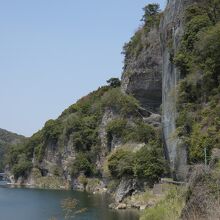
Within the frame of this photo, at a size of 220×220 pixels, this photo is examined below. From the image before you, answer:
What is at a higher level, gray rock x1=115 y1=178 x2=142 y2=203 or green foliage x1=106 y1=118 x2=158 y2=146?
green foliage x1=106 y1=118 x2=158 y2=146

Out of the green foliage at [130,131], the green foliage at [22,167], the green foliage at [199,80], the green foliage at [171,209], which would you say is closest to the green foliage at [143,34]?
the green foliage at [130,131]

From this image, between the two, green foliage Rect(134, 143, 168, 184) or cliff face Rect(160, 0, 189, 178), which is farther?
green foliage Rect(134, 143, 168, 184)

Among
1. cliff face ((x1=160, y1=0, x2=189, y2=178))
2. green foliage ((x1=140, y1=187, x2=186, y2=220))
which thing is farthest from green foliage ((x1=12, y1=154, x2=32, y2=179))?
green foliage ((x1=140, y1=187, x2=186, y2=220))

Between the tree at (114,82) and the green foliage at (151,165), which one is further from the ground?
the tree at (114,82)

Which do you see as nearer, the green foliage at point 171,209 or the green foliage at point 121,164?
the green foliage at point 171,209

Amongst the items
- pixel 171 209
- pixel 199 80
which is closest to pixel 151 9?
pixel 199 80

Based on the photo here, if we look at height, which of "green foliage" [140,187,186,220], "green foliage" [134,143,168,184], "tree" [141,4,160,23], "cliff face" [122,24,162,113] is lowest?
"green foliage" [140,187,186,220]

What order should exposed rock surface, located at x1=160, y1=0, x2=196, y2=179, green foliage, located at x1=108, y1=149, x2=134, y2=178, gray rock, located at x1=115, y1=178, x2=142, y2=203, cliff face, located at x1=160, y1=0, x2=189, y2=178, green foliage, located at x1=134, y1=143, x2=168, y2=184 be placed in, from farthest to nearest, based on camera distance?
green foliage, located at x1=108, y1=149, x2=134, y2=178
gray rock, located at x1=115, y1=178, x2=142, y2=203
green foliage, located at x1=134, y1=143, x2=168, y2=184
cliff face, located at x1=160, y1=0, x2=189, y2=178
exposed rock surface, located at x1=160, y1=0, x2=196, y2=179

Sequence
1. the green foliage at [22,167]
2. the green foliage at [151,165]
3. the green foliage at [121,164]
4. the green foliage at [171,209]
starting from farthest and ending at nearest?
the green foliage at [22,167]
the green foliage at [121,164]
the green foliage at [151,165]
the green foliage at [171,209]

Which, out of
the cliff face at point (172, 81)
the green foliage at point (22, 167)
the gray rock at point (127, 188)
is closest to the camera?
→ the cliff face at point (172, 81)

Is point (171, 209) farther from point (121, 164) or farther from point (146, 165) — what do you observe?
point (121, 164)

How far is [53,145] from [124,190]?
48.7 metres

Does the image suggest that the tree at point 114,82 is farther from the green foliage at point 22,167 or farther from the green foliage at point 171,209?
the green foliage at point 171,209

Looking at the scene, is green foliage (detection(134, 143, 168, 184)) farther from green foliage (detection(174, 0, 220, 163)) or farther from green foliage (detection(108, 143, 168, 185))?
green foliage (detection(174, 0, 220, 163))
